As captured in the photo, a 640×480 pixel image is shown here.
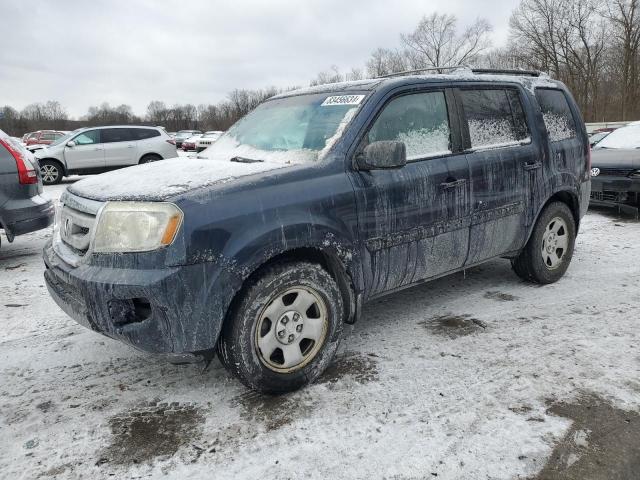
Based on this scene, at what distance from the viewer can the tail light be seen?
5.45m

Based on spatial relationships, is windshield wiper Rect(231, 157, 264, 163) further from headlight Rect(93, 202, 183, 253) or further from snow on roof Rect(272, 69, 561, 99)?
headlight Rect(93, 202, 183, 253)

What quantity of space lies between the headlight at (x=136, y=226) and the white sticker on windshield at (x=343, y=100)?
1413mm

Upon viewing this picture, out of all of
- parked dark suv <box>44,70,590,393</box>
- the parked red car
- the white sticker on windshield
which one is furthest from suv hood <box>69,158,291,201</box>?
the parked red car

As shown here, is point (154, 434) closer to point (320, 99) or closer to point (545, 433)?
point (545, 433)

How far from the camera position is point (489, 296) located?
436 centimetres

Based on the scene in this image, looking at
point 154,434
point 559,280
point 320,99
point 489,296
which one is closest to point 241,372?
point 154,434

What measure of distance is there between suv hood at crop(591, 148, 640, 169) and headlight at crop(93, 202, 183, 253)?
759 centimetres

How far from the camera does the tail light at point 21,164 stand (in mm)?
5449

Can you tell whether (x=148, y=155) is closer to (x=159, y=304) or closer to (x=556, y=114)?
(x=556, y=114)

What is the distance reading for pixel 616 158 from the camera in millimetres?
8016

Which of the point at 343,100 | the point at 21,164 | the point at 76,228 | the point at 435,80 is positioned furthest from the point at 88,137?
the point at 435,80

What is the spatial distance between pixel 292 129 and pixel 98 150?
13439 millimetres

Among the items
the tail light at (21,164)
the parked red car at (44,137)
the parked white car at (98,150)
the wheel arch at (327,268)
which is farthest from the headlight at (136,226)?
the parked red car at (44,137)

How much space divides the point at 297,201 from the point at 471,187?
1.48 m
